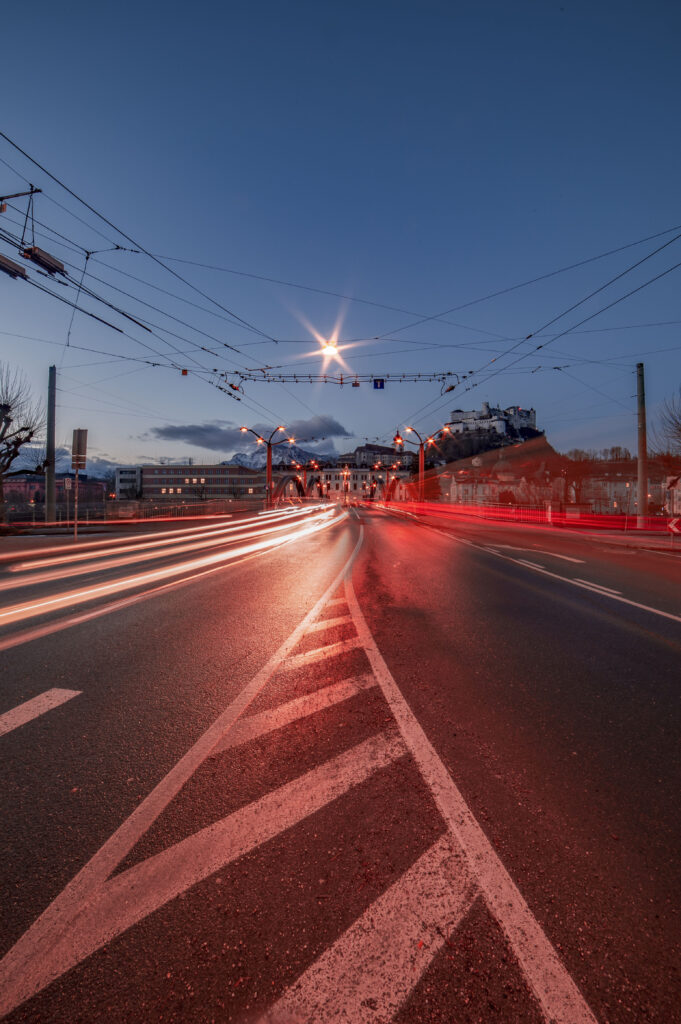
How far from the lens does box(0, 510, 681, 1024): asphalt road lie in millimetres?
1421

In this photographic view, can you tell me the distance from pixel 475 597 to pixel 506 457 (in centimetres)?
11130

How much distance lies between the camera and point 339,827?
2123 mm

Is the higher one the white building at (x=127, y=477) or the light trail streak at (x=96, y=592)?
the white building at (x=127, y=477)

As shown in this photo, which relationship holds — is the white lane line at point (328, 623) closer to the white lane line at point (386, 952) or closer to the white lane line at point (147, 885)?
the white lane line at point (147, 885)

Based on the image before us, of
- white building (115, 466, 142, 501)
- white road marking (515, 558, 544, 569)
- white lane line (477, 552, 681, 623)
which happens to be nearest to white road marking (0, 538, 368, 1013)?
white lane line (477, 552, 681, 623)

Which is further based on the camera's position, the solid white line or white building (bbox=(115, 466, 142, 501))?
white building (bbox=(115, 466, 142, 501))

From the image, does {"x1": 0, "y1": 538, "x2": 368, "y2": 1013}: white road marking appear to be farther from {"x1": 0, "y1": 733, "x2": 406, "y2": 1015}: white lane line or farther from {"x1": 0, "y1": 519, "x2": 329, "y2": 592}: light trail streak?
{"x1": 0, "y1": 519, "x2": 329, "y2": 592}: light trail streak

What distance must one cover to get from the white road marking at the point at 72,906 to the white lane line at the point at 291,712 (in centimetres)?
14

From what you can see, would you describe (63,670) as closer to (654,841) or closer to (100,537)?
(654,841)

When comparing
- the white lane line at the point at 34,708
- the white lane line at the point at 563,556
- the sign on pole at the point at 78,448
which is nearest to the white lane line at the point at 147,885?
the white lane line at the point at 34,708

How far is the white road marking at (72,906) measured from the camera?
4.68 ft

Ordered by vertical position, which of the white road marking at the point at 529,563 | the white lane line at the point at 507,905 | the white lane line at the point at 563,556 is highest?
the white lane line at the point at 563,556

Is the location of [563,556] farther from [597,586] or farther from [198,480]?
[198,480]

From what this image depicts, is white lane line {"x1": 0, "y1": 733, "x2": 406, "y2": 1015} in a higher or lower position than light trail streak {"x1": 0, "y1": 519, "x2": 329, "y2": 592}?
higher
